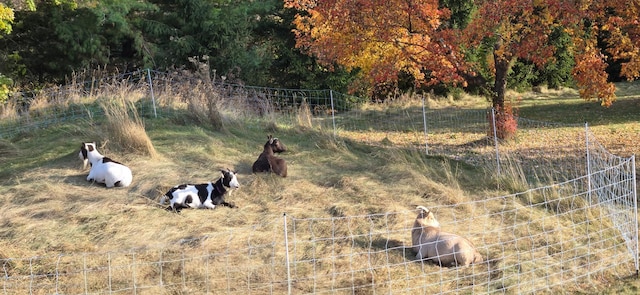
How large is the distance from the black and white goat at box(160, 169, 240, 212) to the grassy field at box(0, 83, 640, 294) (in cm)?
12

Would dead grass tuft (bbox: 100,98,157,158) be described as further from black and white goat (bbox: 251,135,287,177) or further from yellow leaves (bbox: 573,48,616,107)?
yellow leaves (bbox: 573,48,616,107)

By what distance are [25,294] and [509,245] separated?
4.19 m

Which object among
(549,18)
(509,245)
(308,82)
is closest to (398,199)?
(509,245)

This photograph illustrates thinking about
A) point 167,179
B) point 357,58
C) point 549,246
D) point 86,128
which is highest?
point 357,58

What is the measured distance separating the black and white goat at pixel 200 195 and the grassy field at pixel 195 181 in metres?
0.12

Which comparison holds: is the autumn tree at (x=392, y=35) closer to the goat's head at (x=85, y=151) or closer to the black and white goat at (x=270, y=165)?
the black and white goat at (x=270, y=165)

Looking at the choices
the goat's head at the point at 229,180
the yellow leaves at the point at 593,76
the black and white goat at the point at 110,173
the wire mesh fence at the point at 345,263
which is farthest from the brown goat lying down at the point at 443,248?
the yellow leaves at the point at 593,76

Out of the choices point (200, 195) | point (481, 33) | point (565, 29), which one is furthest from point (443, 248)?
point (565, 29)

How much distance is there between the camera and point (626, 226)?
565cm

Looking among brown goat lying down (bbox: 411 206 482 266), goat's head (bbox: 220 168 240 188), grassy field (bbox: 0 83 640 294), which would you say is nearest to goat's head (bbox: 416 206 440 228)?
brown goat lying down (bbox: 411 206 482 266)

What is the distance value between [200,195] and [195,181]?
0.95 metres

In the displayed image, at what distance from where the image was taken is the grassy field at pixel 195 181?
558cm

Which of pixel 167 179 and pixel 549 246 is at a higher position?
pixel 167 179

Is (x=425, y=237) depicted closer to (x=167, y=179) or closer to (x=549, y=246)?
(x=549, y=246)
